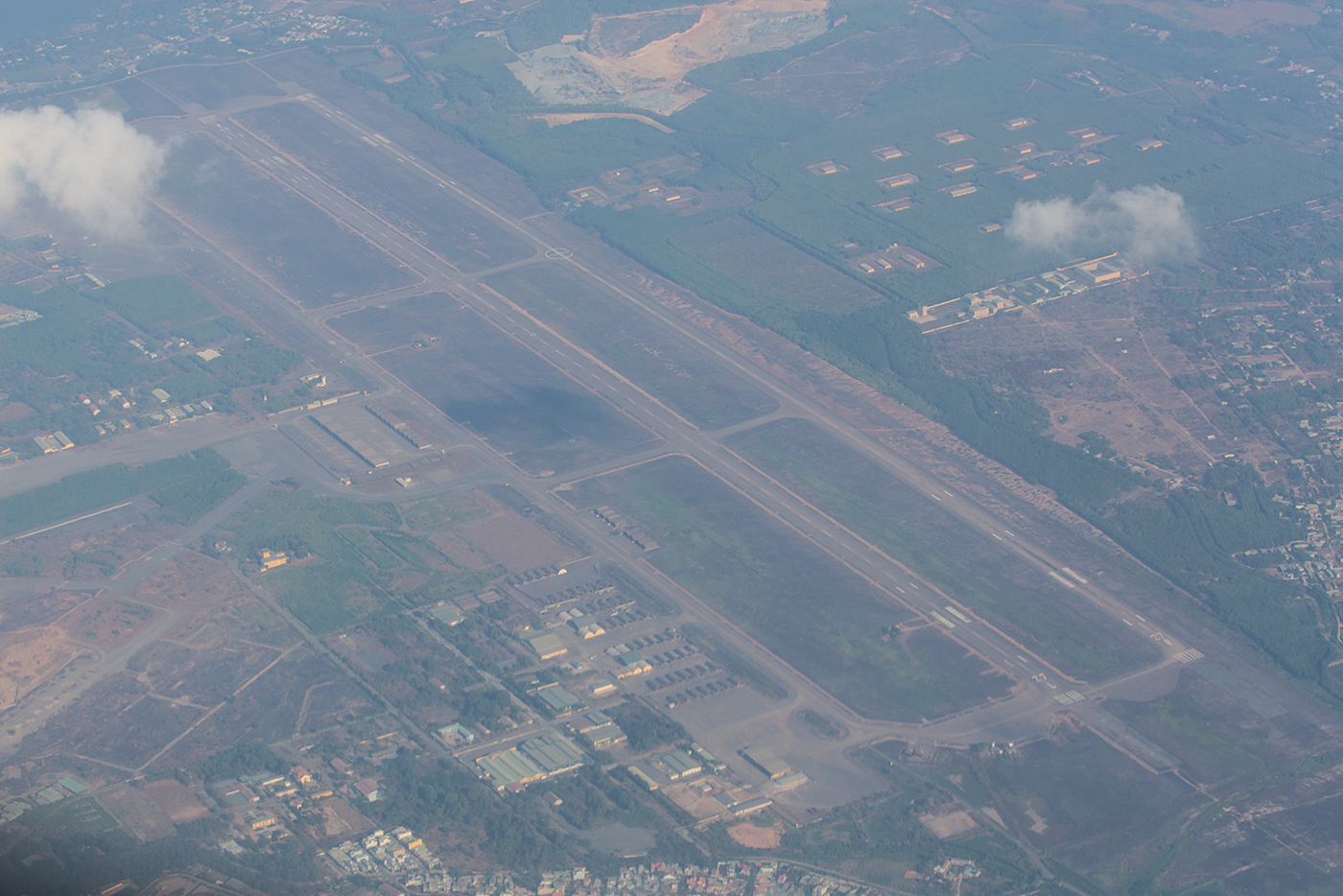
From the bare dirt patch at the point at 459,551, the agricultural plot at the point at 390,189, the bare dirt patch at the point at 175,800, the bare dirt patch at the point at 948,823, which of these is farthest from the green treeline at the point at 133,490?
the bare dirt patch at the point at 948,823

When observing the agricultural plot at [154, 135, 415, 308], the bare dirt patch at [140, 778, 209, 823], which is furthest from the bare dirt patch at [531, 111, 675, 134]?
the bare dirt patch at [140, 778, 209, 823]

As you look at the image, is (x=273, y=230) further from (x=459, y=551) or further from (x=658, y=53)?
(x=658, y=53)

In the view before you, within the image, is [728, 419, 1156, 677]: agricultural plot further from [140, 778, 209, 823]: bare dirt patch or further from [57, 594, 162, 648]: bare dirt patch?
[140, 778, 209, 823]: bare dirt patch

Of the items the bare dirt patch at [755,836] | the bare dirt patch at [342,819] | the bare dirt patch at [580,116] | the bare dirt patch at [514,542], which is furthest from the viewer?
the bare dirt patch at [580,116]

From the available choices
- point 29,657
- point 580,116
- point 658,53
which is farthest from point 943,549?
point 658,53

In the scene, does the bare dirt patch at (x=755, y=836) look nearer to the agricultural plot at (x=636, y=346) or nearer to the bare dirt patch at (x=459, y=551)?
the bare dirt patch at (x=459, y=551)
